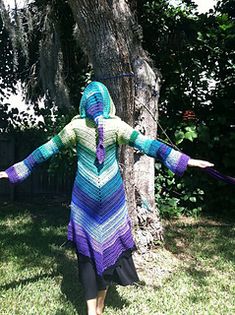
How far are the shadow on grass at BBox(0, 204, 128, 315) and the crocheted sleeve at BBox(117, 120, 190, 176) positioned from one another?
1287 millimetres

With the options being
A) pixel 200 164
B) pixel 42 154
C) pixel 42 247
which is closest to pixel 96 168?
pixel 42 154

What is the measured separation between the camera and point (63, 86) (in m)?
5.90

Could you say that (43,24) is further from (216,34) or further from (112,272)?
(112,272)

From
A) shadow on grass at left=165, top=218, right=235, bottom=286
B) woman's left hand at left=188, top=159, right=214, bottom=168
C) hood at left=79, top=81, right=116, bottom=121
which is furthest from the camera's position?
shadow on grass at left=165, top=218, right=235, bottom=286

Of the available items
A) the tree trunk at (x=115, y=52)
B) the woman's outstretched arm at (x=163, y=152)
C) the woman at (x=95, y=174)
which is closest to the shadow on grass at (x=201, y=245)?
the tree trunk at (x=115, y=52)

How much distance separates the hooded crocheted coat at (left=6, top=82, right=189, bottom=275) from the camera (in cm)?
293

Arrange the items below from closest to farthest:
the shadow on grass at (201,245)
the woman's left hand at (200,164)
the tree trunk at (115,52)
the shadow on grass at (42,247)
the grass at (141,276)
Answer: the woman's left hand at (200,164) → the grass at (141,276) → the tree trunk at (115,52) → the shadow on grass at (42,247) → the shadow on grass at (201,245)

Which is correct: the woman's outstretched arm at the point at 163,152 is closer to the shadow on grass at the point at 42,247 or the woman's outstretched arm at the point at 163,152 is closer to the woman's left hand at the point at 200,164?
the woman's left hand at the point at 200,164

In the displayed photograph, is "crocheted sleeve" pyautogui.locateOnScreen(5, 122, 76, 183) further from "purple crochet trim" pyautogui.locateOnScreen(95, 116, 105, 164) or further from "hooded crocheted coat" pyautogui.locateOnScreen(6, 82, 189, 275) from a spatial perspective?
"purple crochet trim" pyautogui.locateOnScreen(95, 116, 105, 164)

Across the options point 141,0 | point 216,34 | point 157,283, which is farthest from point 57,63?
point 157,283

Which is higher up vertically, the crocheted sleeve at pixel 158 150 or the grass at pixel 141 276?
the crocheted sleeve at pixel 158 150

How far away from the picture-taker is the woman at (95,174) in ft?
9.59

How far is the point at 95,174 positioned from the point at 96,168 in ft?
0.14

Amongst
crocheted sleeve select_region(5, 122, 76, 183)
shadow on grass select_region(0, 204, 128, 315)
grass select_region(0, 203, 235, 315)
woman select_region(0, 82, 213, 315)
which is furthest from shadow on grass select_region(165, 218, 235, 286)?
crocheted sleeve select_region(5, 122, 76, 183)
